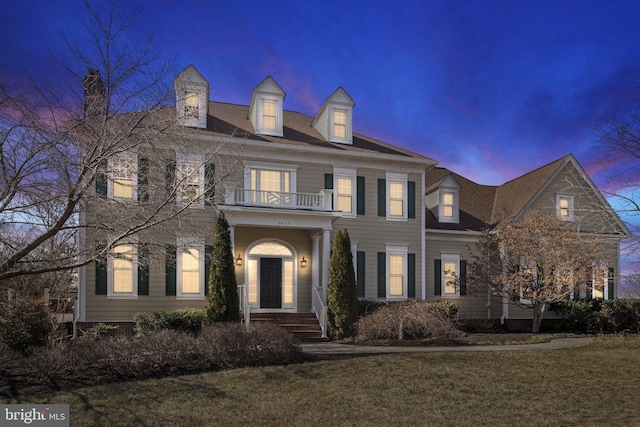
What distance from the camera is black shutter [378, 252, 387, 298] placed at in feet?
66.9

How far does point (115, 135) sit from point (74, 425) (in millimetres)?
4611

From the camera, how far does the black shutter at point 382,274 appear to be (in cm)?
2039

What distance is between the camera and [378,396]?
920 cm

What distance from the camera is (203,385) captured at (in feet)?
31.5

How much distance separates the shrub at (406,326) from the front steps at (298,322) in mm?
1838

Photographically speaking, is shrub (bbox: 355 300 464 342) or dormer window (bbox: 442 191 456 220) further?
dormer window (bbox: 442 191 456 220)

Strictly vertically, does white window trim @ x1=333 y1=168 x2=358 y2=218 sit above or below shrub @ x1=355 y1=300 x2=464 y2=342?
above

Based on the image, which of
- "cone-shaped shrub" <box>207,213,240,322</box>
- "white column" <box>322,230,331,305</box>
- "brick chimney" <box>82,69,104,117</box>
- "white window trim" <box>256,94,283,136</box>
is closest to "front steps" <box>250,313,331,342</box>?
"white column" <box>322,230,331,305</box>

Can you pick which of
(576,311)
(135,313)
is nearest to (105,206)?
(135,313)

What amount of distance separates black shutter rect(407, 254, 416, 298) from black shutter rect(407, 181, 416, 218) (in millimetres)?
1683

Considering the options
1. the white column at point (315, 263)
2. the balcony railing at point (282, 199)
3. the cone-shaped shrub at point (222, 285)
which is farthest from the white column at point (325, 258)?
the cone-shaped shrub at point (222, 285)

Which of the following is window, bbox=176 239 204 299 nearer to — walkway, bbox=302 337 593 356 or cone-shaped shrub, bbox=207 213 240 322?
cone-shaped shrub, bbox=207 213 240 322

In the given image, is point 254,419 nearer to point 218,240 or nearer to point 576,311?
point 218,240

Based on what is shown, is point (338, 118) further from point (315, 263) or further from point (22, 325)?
point (22, 325)
